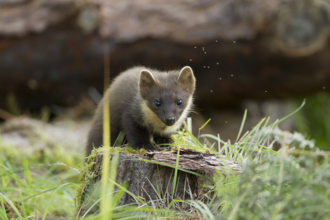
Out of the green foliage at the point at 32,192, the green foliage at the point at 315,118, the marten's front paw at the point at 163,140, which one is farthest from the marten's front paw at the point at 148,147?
the green foliage at the point at 315,118

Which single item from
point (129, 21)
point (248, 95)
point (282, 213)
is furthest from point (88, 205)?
point (248, 95)

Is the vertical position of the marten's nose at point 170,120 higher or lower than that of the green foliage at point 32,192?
higher

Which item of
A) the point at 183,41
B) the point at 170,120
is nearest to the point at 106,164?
the point at 170,120

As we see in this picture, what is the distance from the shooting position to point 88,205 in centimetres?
368

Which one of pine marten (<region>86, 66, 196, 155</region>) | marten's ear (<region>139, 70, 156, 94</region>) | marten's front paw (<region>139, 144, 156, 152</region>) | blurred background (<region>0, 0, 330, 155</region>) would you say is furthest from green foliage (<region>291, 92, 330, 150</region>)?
marten's front paw (<region>139, 144, 156, 152</region>)

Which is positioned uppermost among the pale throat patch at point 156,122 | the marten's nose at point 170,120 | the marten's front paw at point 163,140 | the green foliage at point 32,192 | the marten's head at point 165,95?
the marten's head at point 165,95

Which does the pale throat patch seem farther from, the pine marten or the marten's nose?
the marten's nose

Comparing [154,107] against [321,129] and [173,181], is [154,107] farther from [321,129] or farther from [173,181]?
[321,129]

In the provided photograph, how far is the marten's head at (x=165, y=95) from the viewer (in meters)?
4.89

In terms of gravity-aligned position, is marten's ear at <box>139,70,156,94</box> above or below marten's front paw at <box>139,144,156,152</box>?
above

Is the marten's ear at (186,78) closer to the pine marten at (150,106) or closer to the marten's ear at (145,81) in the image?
the pine marten at (150,106)

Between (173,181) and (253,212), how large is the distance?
125 cm

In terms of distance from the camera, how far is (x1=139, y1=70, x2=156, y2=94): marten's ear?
4.95 meters

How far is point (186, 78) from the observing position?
5191 millimetres
